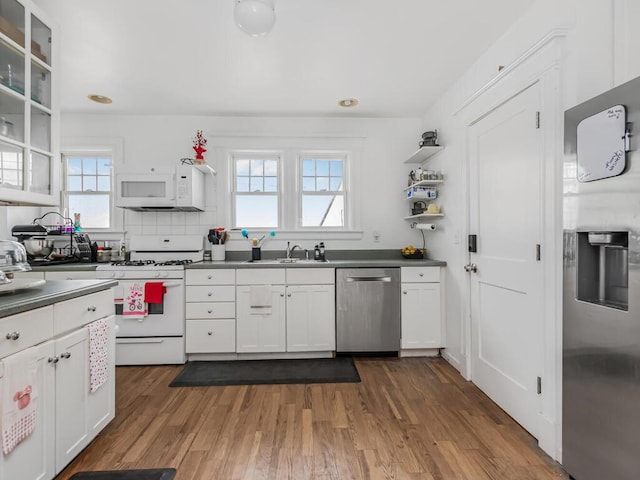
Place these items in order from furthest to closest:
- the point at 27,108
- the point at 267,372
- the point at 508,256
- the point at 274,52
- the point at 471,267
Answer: the point at 267,372
the point at 471,267
the point at 274,52
the point at 508,256
the point at 27,108

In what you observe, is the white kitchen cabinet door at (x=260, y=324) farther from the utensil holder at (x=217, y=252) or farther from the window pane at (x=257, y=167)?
the window pane at (x=257, y=167)

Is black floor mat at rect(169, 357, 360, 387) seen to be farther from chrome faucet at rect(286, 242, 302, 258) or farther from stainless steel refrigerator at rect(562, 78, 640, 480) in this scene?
stainless steel refrigerator at rect(562, 78, 640, 480)

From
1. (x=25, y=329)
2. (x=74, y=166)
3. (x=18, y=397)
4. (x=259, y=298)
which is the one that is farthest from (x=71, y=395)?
(x=74, y=166)

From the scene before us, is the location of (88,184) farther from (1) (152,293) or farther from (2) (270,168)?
(2) (270,168)

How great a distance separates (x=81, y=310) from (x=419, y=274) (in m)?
2.63

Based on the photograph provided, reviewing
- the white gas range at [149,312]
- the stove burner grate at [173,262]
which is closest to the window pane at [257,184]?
the stove burner grate at [173,262]

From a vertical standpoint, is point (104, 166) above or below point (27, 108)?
above

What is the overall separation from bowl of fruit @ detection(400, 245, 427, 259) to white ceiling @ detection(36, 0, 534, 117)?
1537mm

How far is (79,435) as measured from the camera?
1.63 m

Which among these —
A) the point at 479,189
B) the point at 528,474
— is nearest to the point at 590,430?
the point at 528,474

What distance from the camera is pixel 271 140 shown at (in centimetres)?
365

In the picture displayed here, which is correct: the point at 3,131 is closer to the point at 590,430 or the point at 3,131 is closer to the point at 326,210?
the point at 326,210

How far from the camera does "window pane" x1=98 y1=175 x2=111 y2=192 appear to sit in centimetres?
364

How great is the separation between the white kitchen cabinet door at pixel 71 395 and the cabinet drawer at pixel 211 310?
1.27 meters
